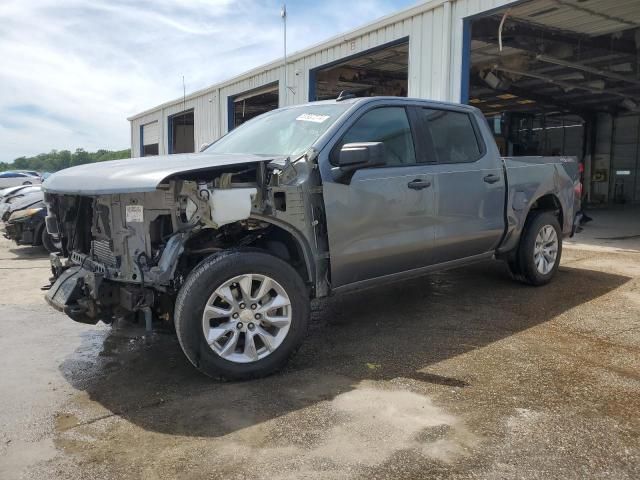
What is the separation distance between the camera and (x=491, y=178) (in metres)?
4.98

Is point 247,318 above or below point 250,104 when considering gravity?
below

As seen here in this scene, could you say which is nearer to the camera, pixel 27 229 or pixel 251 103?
pixel 27 229

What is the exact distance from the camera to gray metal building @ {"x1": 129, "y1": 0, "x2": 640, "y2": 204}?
9.48 m

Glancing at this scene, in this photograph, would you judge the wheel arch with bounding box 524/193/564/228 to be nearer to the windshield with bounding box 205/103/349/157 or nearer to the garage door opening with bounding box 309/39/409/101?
the windshield with bounding box 205/103/349/157

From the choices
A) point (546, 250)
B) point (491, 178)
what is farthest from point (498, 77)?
point (491, 178)

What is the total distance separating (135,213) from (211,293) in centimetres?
68

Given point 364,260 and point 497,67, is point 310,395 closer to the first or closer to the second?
point 364,260

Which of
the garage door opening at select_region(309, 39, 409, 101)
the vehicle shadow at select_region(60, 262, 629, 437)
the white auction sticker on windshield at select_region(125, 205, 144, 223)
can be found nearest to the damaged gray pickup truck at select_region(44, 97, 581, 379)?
the white auction sticker on windshield at select_region(125, 205, 144, 223)

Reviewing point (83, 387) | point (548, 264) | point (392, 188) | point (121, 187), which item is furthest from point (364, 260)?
point (548, 264)

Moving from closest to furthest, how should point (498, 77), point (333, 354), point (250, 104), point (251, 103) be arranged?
point (333, 354) < point (498, 77) < point (251, 103) < point (250, 104)

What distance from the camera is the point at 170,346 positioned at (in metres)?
4.19

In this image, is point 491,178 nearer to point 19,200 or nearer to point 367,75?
point 19,200

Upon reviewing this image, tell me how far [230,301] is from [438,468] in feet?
5.04

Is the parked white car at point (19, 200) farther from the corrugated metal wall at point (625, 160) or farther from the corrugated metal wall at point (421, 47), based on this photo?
the corrugated metal wall at point (625, 160)
